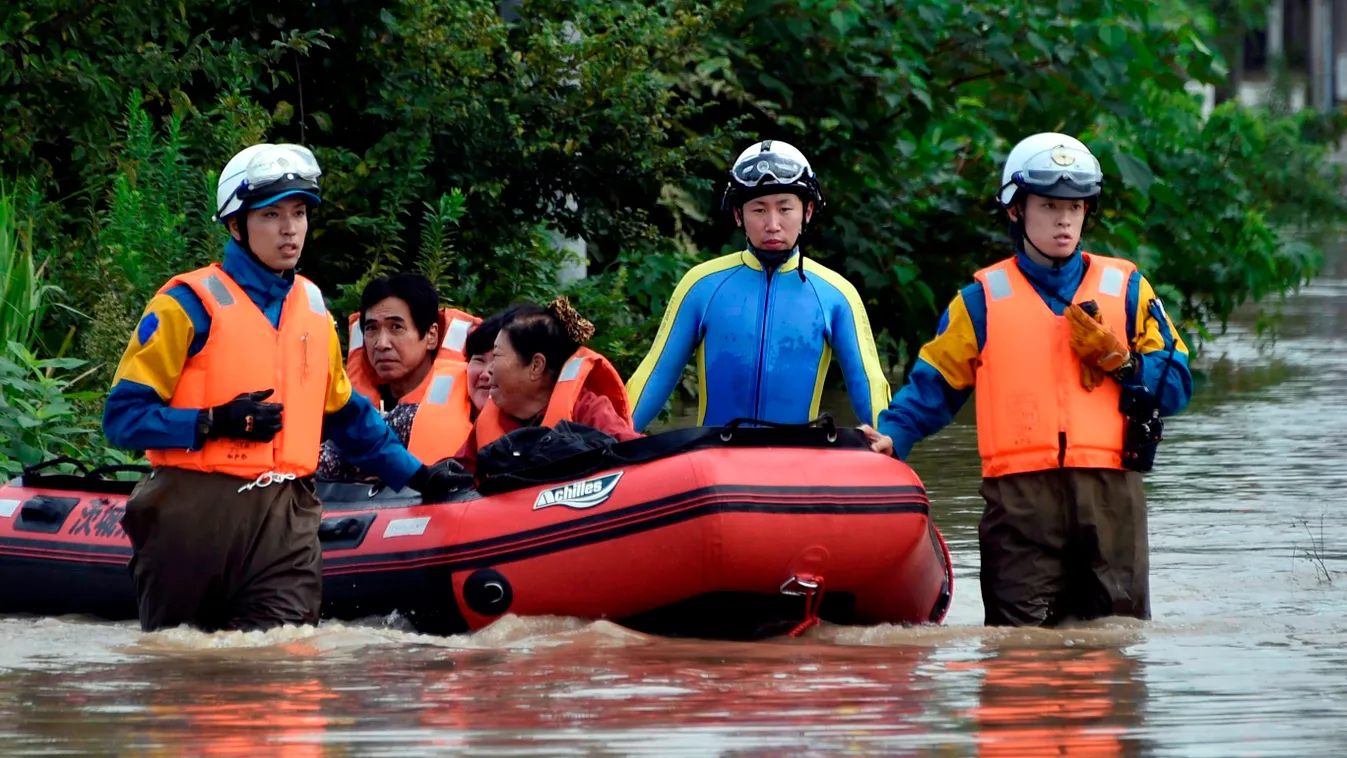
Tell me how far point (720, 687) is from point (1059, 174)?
5.82 ft

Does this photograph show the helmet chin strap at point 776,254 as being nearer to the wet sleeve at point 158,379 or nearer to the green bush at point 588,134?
the wet sleeve at point 158,379

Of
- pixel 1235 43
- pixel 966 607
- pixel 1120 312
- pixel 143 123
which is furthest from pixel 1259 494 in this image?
pixel 1235 43

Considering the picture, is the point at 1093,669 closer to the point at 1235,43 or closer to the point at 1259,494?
the point at 1259,494

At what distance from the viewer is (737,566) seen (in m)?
6.25

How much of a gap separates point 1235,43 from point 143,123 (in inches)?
1329

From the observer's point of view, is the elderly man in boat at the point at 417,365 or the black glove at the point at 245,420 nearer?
the black glove at the point at 245,420

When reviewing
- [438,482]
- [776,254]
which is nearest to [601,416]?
[438,482]

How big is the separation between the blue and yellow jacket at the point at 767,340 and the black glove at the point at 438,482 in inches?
27.8

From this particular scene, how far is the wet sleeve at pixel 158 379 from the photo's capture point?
19.1ft

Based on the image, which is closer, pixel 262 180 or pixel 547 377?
pixel 262 180

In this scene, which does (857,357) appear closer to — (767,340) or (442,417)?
(767,340)

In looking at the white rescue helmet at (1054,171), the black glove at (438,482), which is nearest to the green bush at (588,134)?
the black glove at (438,482)

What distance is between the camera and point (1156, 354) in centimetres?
629

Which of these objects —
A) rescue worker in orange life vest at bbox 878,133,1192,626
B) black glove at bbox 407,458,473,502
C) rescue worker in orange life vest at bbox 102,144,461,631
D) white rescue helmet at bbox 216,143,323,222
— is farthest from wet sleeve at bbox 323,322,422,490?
rescue worker in orange life vest at bbox 878,133,1192,626
